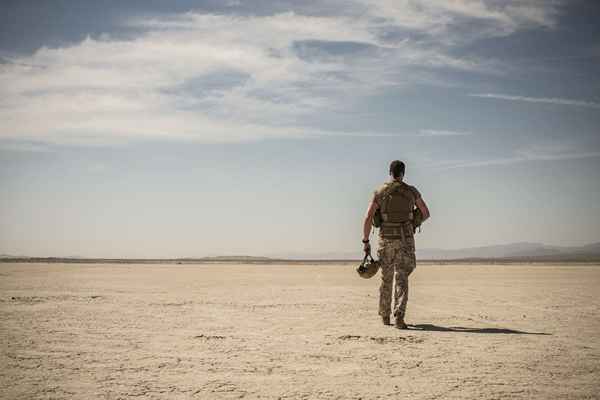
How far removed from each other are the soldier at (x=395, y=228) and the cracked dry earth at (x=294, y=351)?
0.68 m

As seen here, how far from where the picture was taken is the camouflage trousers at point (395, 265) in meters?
7.09

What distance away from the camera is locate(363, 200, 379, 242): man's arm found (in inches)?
289

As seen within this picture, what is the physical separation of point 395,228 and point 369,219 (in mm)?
416

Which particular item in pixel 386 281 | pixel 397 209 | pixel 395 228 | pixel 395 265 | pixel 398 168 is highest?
pixel 398 168

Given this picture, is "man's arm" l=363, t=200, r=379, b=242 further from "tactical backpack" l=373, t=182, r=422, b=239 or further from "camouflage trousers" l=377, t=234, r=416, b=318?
"camouflage trousers" l=377, t=234, r=416, b=318

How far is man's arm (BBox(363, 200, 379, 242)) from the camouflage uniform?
0.25ft

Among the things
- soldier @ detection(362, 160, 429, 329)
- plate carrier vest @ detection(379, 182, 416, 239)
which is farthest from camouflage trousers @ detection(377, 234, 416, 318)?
plate carrier vest @ detection(379, 182, 416, 239)

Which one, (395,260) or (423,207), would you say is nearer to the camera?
(395,260)

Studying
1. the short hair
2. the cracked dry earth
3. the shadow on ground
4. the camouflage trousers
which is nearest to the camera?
the cracked dry earth

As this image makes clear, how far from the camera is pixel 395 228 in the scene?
23.8 feet

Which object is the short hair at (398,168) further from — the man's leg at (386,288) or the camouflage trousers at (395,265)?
the man's leg at (386,288)

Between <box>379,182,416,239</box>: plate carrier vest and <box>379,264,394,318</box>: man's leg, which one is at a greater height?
<box>379,182,416,239</box>: plate carrier vest

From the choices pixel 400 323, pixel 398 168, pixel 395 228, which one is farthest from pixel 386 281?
pixel 398 168

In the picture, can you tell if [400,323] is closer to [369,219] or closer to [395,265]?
[395,265]
